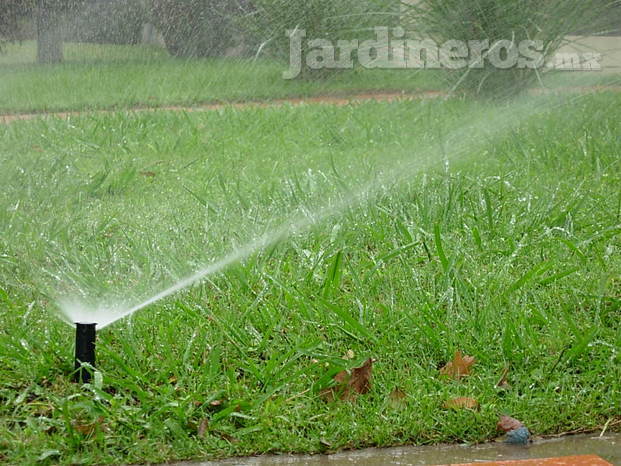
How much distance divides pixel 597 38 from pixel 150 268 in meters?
3.09

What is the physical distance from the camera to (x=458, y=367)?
256 cm

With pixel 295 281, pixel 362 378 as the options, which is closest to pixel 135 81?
pixel 295 281

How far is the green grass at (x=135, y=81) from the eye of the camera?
3367 mm

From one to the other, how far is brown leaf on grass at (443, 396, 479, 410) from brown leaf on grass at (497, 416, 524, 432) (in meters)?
0.08

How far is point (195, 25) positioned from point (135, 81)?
1.42ft

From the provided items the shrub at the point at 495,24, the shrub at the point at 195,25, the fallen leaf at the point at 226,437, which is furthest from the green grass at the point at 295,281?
the shrub at the point at 195,25

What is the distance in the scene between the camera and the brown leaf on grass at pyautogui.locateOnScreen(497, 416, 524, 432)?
7.72ft

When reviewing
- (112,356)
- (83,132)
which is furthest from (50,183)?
(112,356)

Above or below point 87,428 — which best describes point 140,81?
above

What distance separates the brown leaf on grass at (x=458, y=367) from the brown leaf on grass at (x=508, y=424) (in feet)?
0.67

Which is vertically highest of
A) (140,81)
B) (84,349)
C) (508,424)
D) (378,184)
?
(140,81)

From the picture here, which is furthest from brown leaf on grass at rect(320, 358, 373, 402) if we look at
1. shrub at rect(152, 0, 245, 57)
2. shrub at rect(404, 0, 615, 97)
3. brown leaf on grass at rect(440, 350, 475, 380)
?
shrub at rect(404, 0, 615, 97)

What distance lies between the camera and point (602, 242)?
10.9ft

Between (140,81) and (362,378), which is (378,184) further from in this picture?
(362,378)
